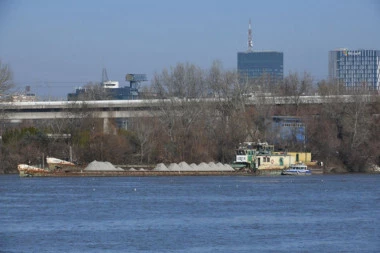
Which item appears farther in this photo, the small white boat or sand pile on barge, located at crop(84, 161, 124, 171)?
the small white boat

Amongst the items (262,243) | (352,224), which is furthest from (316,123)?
(262,243)

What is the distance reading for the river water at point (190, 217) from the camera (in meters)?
29.9

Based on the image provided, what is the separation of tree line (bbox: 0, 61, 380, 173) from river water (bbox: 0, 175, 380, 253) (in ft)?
62.8

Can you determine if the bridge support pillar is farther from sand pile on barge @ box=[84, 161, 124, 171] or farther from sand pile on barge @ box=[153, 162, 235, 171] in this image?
sand pile on barge @ box=[153, 162, 235, 171]

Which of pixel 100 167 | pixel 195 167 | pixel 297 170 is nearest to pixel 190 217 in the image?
pixel 100 167

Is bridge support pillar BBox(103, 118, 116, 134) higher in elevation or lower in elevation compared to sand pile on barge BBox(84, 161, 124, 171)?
higher

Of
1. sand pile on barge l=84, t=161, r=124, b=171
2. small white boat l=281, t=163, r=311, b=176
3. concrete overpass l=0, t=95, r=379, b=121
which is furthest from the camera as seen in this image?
concrete overpass l=0, t=95, r=379, b=121

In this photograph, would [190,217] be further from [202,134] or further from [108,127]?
[108,127]

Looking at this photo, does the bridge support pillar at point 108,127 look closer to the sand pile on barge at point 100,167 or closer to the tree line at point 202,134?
the tree line at point 202,134

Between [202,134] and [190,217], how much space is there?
141ft

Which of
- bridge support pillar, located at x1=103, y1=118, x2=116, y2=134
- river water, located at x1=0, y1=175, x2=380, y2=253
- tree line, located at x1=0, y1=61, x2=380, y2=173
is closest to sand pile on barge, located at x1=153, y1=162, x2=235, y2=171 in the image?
tree line, located at x1=0, y1=61, x2=380, y2=173

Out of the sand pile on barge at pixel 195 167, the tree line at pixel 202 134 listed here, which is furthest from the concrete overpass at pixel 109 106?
the sand pile on barge at pixel 195 167

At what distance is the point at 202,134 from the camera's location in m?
80.8

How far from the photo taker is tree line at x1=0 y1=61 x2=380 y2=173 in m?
79.6
